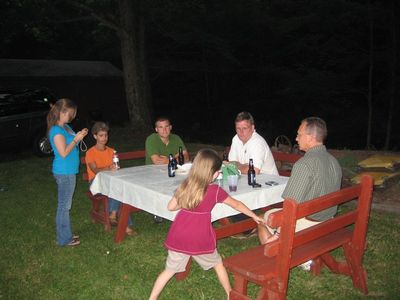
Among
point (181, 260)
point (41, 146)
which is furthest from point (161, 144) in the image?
point (41, 146)

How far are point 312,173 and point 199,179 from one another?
3.71 feet

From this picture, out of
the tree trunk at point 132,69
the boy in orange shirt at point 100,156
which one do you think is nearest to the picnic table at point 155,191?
the boy in orange shirt at point 100,156

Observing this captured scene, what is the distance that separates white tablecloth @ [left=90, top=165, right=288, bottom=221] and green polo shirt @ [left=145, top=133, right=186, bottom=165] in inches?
24.9

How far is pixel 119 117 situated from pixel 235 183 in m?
21.6

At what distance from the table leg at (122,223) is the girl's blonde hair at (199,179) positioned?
2.13m

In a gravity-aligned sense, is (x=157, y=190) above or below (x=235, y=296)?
above

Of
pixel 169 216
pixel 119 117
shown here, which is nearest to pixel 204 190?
pixel 169 216

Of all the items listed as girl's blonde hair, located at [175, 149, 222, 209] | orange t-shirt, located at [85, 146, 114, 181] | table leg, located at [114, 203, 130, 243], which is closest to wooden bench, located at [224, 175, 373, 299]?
A: girl's blonde hair, located at [175, 149, 222, 209]

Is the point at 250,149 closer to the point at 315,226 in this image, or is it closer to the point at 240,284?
the point at 315,226

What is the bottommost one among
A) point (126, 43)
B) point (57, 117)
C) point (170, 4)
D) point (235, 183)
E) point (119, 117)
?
point (119, 117)

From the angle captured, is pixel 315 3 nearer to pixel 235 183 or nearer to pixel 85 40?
pixel 235 183

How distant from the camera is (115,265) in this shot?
516 centimetres

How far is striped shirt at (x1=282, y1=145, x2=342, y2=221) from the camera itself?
3.98 m

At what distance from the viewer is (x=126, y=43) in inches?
638
